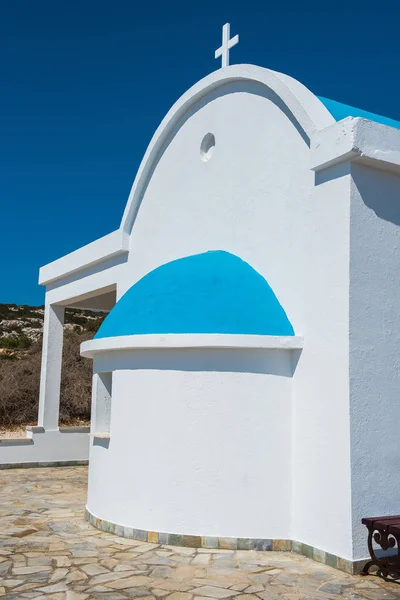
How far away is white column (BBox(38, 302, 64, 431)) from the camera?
44.9ft

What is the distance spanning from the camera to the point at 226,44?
8.96 m

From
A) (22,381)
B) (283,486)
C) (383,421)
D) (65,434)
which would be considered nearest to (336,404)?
(383,421)

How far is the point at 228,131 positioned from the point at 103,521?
16.8 ft

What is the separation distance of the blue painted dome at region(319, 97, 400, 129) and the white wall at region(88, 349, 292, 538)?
279 cm

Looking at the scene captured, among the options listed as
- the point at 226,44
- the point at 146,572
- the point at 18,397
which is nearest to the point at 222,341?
the point at 146,572

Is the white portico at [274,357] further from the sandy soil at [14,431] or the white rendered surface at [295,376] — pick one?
the sandy soil at [14,431]

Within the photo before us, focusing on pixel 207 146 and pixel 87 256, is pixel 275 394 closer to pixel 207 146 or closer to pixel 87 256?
pixel 207 146

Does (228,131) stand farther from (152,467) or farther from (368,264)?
(152,467)

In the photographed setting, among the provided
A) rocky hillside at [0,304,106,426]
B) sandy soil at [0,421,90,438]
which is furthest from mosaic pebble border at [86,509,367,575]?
rocky hillside at [0,304,106,426]

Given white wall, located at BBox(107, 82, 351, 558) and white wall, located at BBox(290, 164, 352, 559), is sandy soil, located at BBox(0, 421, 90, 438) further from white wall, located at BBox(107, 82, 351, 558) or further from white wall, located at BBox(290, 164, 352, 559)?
white wall, located at BBox(290, 164, 352, 559)

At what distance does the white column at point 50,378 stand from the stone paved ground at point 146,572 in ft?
20.2

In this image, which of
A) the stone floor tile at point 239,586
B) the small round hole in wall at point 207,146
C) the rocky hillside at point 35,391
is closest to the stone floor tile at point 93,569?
the stone floor tile at point 239,586

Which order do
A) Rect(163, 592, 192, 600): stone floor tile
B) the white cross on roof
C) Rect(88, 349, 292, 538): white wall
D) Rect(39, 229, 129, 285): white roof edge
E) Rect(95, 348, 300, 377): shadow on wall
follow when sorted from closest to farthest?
Rect(163, 592, 192, 600): stone floor tile → Rect(88, 349, 292, 538): white wall → Rect(95, 348, 300, 377): shadow on wall → the white cross on roof → Rect(39, 229, 129, 285): white roof edge

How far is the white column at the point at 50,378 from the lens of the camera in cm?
1368
